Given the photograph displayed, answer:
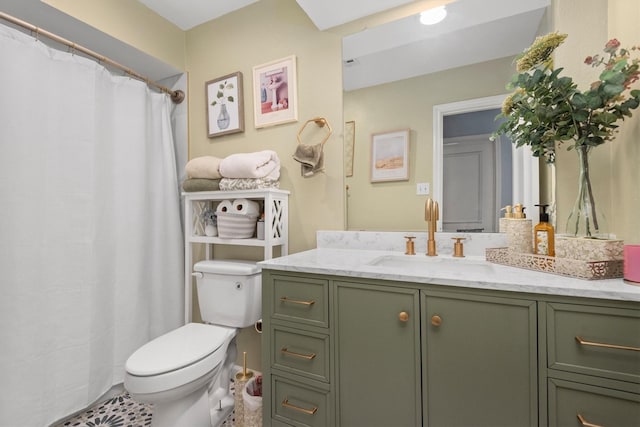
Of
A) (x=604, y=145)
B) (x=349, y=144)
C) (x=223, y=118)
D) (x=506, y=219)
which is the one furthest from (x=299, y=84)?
(x=604, y=145)

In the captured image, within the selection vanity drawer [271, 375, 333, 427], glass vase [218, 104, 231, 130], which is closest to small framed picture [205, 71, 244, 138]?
glass vase [218, 104, 231, 130]

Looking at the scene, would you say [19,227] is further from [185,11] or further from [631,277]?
[631,277]

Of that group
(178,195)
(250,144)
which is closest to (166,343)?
(178,195)

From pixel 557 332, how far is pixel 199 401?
1.50m

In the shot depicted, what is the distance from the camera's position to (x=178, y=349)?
1327mm

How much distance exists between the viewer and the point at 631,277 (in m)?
0.80

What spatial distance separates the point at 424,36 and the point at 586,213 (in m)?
1.08

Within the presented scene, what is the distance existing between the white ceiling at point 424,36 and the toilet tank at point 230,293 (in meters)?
1.22

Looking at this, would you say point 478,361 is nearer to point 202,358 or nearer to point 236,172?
point 202,358

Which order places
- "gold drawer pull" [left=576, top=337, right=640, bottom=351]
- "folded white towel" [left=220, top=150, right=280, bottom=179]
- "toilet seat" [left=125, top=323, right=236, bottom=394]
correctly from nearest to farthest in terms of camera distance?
"gold drawer pull" [left=576, top=337, right=640, bottom=351] < "toilet seat" [left=125, top=323, right=236, bottom=394] < "folded white towel" [left=220, top=150, right=280, bottom=179]

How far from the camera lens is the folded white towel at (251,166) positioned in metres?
1.64

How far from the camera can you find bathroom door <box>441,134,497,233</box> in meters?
1.32

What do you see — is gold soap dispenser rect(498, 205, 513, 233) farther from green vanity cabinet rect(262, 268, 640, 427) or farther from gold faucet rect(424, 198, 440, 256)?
green vanity cabinet rect(262, 268, 640, 427)

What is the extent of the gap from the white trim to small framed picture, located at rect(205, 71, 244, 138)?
1.26 metres
